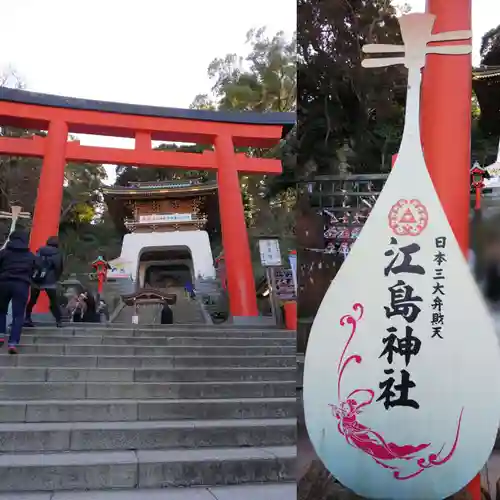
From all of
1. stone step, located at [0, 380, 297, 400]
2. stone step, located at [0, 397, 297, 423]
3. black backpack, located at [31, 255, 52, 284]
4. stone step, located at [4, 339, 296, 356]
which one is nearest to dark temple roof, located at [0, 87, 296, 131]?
black backpack, located at [31, 255, 52, 284]

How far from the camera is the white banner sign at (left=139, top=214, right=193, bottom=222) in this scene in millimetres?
12992

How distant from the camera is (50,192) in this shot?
8648 millimetres

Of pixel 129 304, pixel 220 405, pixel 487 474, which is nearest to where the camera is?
pixel 487 474

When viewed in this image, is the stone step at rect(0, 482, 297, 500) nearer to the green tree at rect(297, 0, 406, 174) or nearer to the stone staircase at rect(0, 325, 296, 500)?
the stone staircase at rect(0, 325, 296, 500)

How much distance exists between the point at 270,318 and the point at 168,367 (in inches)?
149

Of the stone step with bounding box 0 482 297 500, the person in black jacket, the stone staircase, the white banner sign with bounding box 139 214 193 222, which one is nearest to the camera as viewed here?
the stone step with bounding box 0 482 297 500

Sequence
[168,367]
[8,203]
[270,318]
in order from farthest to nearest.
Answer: [8,203], [270,318], [168,367]

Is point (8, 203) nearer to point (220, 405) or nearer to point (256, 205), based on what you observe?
point (256, 205)

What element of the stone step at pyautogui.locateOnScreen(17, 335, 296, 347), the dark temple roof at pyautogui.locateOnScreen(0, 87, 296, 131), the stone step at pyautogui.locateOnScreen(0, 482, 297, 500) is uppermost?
the dark temple roof at pyautogui.locateOnScreen(0, 87, 296, 131)

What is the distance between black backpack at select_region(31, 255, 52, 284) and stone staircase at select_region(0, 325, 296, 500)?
56 cm

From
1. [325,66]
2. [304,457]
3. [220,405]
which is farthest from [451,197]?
[220,405]

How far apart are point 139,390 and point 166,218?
8.76 metres

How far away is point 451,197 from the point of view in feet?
5.89

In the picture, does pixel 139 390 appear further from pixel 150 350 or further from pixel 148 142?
pixel 148 142
